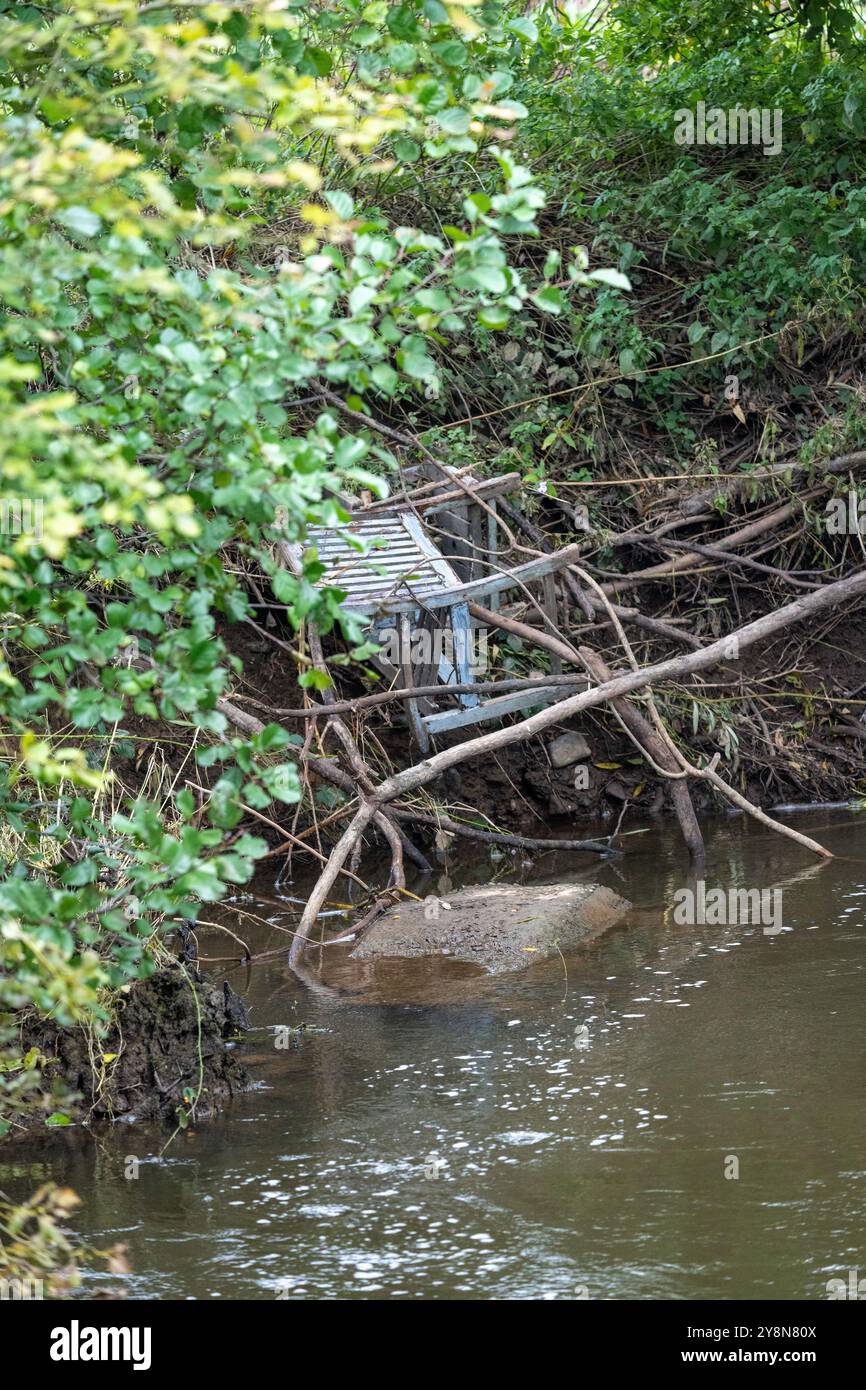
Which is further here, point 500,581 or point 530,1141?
point 500,581

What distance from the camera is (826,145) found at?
9664mm

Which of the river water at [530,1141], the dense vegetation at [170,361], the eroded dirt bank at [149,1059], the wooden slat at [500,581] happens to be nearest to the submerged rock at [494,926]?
the river water at [530,1141]

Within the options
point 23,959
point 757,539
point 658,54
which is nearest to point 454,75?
point 23,959

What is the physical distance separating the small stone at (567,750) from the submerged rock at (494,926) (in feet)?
6.50

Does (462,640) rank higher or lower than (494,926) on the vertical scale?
higher

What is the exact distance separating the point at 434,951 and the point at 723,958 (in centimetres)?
126

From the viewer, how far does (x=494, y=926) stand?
6.64m

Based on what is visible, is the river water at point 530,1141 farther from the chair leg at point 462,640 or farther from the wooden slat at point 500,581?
the wooden slat at point 500,581

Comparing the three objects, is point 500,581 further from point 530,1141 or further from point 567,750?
point 530,1141

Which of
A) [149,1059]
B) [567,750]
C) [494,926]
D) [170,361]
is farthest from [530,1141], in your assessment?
[567,750]

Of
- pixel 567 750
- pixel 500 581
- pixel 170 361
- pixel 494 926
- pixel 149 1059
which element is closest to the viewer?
pixel 170 361

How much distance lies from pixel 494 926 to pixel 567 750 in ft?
8.20

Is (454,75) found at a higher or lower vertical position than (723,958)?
higher
